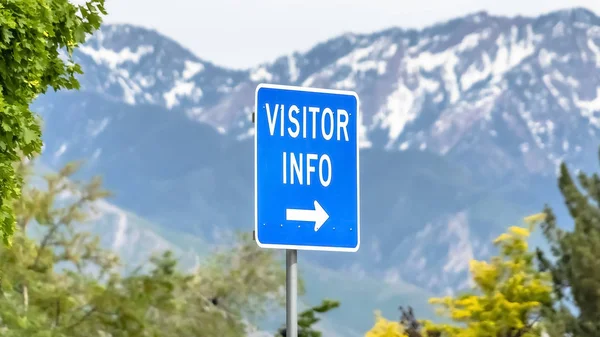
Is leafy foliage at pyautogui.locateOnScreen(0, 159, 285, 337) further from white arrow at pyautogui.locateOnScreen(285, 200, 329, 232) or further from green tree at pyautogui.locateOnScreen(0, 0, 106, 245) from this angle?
white arrow at pyautogui.locateOnScreen(285, 200, 329, 232)

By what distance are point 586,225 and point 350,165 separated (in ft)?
74.3

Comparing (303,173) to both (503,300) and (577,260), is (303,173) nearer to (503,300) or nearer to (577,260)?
(577,260)

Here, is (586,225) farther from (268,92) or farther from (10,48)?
(268,92)

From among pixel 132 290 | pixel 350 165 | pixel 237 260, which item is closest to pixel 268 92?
pixel 350 165

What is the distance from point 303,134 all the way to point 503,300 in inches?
901

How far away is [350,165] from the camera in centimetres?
556

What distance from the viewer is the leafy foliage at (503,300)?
1087 inches

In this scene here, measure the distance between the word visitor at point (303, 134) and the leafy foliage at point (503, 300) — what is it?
22503mm

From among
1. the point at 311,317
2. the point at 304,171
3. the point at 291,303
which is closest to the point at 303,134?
the point at 304,171

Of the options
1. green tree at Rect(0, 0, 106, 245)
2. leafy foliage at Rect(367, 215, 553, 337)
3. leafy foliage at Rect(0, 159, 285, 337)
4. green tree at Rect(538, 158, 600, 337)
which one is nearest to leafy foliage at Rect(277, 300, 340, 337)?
leafy foliage at Rect(367, 215, 553, 337)

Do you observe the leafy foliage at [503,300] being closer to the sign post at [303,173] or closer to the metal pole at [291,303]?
the sign post at [303,173]

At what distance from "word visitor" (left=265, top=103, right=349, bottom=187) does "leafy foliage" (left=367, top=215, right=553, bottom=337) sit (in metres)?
22.5

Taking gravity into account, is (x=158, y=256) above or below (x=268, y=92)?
above

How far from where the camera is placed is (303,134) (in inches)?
215
